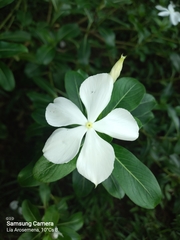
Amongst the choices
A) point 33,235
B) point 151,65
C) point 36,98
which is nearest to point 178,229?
point 33,235

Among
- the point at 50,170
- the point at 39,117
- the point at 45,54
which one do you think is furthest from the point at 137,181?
the point at 45,54

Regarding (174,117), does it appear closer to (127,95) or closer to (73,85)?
(127,95)

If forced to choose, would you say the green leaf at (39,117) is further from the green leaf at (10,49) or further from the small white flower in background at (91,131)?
the small white flower in background at (91,131)

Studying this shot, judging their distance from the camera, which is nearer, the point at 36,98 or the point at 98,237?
the point at 36,98

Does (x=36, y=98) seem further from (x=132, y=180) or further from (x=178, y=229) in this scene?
(x=178, y=229)

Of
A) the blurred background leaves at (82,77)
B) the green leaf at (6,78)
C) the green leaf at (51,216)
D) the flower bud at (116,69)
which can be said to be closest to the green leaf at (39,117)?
the blurred background leaves at (82,77)
